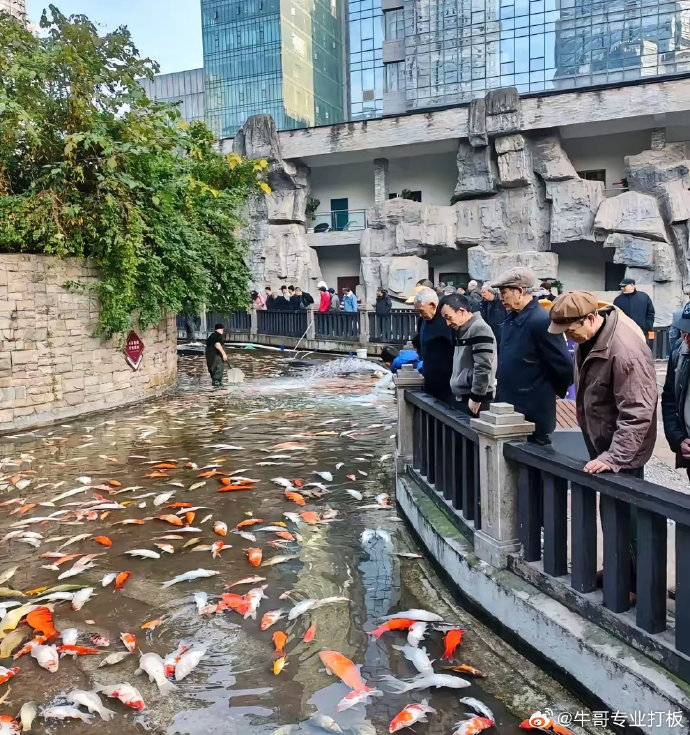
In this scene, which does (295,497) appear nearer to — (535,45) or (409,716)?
(409,716)

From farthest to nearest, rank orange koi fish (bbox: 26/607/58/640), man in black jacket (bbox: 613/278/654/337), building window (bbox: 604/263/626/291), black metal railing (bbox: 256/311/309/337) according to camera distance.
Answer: building window (bbox: 604/263/626/291) → black metal railing (bbox: 256/311/309/337) → man in black jacket (bbox: 613/278/654/337) → orange koi fish (bbox: 26/607/58/640)

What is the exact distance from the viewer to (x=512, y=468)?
160 inches

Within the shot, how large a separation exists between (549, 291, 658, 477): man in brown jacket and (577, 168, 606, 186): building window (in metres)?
28.5

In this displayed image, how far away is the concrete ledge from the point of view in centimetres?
285

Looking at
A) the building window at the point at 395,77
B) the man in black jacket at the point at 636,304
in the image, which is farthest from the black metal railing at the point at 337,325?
the building window at the point at 395,77

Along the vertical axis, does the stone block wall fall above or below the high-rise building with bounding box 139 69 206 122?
below

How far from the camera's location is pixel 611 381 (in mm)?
3449

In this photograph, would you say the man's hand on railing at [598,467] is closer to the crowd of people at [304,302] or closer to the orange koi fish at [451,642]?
the orange koi fish at [451,642]

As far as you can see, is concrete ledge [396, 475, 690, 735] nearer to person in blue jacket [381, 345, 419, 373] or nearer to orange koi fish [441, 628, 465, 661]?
orange koi fish [441, 628, 465, 661]

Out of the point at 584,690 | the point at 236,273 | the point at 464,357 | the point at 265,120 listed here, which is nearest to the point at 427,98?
the point at 265,120

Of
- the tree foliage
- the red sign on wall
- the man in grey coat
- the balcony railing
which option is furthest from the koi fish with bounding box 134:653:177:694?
the balcony railing

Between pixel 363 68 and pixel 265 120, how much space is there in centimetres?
1258

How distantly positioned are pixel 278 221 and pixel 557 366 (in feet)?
98.5

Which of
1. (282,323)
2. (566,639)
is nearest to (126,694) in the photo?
(566,639)
